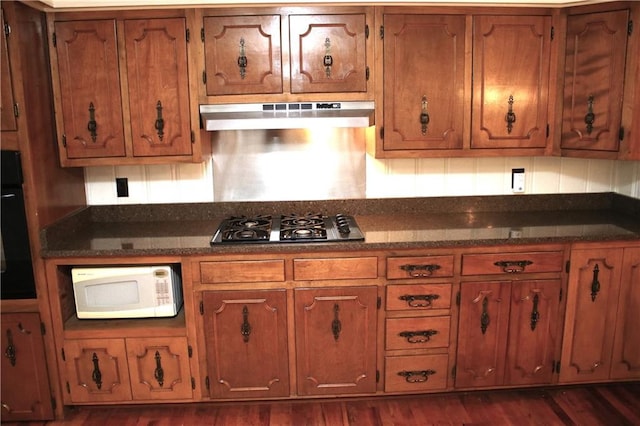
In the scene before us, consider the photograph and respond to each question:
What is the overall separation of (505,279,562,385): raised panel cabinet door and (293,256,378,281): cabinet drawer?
2.43 ft

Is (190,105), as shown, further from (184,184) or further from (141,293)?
(141,293)

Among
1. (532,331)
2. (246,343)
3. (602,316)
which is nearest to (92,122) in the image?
(246,343)

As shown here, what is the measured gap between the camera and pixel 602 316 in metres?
2.57

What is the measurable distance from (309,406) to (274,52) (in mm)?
1800

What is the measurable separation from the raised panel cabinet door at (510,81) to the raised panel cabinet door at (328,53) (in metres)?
0.59

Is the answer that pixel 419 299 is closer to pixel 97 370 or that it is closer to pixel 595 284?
pixel 595 284

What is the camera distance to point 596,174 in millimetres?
3014

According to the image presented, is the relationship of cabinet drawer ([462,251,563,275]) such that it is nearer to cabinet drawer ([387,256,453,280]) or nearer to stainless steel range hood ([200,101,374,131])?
cabinet drawer ([387,256,453,280])

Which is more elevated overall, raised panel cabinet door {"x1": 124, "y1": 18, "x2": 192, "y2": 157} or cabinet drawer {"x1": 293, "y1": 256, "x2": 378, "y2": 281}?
raised panel cabinet door {"x1": 124, "y1": 18, "x2": 192, "y2": 157}

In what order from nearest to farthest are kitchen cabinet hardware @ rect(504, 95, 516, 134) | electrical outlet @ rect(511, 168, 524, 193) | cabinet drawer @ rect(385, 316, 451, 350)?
cabinet drawer @ rect(385, 316, 451, 350) < kitchen cabinet hardware @ rect(504, 95, 516, 134) < electrical outlet @ rect(511, 168, 524, 193)

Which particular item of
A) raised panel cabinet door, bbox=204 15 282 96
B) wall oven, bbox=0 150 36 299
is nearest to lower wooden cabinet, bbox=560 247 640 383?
raised panel cabinet door, bbox=204 15 282 96

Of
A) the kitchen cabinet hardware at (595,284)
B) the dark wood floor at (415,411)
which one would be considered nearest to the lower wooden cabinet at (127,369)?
the dark wood floor at (415,411)

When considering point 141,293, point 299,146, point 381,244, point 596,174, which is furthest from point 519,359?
point 141,293

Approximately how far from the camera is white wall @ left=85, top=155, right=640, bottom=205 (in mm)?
2885
